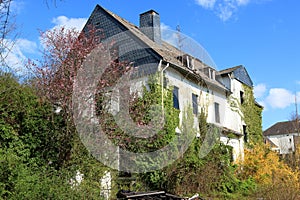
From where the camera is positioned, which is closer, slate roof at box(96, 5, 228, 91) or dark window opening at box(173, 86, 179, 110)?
slate roof at box(96, 5, 228, 91)

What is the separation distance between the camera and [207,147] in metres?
15.0

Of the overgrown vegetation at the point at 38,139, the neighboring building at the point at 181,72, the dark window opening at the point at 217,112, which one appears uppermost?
the neighboring building at the point at 181,72

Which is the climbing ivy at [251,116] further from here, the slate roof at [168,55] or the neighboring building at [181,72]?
the slate roof at [168,55]

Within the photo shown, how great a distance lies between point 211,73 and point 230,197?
→ 9.47 meters

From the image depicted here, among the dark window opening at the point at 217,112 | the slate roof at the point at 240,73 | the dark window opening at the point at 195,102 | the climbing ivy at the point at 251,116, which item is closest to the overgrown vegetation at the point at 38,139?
the dark window opening at the point at 195,102

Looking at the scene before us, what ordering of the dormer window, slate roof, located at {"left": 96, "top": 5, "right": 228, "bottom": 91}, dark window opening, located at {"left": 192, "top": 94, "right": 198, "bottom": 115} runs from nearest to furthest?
slate roof, located at {"left": 96, "top": 5, "right": 228, "bottom": 91} → the dormer window → dark window opening, located at {"left": 192, "top": 94, "right": 198, "bottom": 115}

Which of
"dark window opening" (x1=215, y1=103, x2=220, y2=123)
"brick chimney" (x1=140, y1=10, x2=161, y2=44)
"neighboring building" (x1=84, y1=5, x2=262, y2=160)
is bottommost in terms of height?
"dark window opening" (x1=215, y1=103, x2=220, y2=123)

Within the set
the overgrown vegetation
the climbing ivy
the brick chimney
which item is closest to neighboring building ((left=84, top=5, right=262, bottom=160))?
the brick chimney

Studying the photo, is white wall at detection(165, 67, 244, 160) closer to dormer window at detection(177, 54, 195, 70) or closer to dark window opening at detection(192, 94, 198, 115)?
dark window opening at detection(192, 94, 198, 115)

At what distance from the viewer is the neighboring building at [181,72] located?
16.9 metres

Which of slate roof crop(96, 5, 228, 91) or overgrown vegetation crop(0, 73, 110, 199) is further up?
slate roof crop(96, 5, 228, 91)

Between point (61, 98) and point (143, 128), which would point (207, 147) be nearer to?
point (143, 128)

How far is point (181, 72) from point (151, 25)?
3565 mm

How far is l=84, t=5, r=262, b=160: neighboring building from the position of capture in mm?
16859
